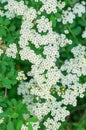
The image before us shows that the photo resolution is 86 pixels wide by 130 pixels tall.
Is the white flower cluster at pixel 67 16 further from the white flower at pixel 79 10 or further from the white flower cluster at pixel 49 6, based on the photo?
the white flower cluster at pixel 49 6

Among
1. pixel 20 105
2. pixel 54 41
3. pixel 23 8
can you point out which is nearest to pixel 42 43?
pixel 54 41

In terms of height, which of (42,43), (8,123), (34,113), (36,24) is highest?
(36,24)

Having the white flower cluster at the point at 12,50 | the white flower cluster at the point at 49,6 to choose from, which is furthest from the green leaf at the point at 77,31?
the white flower cluster at the point at 12,50

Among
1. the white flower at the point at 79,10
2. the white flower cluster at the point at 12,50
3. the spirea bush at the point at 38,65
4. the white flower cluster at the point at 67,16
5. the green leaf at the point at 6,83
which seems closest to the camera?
the green leaf at the point at 6,83

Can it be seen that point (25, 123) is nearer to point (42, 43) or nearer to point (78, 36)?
point (42, 43)

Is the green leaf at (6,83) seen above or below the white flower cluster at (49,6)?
below

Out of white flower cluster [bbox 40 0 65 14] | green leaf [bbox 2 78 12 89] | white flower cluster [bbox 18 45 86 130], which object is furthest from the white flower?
green leaf [bbox 2 78 12 89]

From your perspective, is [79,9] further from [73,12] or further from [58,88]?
[58,88]

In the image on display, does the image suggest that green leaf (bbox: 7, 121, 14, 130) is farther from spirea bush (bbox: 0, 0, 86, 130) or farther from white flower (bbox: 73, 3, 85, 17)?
white flower (bbox: 73, 3, 85, 17)

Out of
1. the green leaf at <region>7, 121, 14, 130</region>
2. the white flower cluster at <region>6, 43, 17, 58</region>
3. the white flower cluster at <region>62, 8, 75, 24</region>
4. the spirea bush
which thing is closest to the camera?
the green leaf at <region>7, 121, 14, 130</region>
